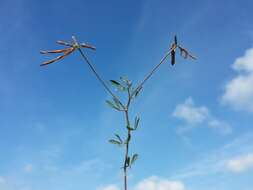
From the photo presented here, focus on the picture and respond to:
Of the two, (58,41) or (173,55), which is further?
(173,55)

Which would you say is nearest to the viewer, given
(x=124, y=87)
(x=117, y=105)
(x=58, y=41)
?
(x=58, y=41)

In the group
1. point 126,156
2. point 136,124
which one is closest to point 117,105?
point 136,124

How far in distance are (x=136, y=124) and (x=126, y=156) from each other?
0.33 m

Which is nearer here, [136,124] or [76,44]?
[76,44]

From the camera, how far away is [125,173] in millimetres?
3248

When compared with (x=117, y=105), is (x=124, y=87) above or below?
above

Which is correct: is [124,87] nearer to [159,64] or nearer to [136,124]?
[136,124]

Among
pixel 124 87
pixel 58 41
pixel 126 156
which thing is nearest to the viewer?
pixel 58 41

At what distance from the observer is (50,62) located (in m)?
2.97

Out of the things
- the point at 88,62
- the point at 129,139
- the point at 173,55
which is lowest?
the point at 129,139

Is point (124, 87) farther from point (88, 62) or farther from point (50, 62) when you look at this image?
point (50, 62)

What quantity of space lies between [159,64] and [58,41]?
32.1 inches

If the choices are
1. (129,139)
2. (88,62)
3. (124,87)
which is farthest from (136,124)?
(88,62)

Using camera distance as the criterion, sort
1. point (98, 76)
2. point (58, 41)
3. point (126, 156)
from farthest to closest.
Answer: point (126, 156) → point (98, 76) → point (58, 41)
